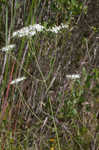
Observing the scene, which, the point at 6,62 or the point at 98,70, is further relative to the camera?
the point at 98,70

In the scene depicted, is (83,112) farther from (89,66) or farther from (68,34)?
(68,34)

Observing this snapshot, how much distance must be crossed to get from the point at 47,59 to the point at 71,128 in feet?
1.23

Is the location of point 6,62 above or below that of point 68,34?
below

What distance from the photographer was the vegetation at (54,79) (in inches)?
47.9

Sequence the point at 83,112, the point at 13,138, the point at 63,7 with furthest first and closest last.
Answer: the point at 63,7 < the point at 83,112 < the point at 13,138

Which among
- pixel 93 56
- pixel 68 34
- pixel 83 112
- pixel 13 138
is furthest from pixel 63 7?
pixel 13 138

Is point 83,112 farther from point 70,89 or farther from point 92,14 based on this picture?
point 92,14

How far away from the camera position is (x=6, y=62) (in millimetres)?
1221

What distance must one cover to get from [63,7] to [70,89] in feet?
1.53

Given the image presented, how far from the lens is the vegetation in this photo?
1218 millimetres

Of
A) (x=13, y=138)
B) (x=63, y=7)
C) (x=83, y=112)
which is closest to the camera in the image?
(x=13, y=138)

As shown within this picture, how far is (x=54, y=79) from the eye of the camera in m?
1.28

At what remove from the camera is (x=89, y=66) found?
1.36m

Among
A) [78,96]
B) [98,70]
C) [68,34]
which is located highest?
[68,34]
